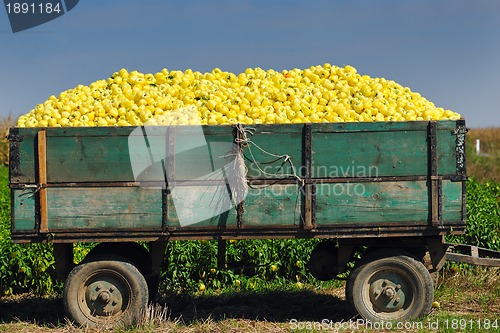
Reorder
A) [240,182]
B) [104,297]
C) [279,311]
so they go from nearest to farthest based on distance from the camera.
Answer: [240,182] → [104,297] → [279,311]

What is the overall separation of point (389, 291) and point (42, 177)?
148 inches

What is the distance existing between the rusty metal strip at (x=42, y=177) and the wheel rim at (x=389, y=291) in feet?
11.1

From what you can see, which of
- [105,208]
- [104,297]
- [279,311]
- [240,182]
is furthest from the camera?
[279,311]

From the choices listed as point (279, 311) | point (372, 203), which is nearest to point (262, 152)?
point (372, 203)

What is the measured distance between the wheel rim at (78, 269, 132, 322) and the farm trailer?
0.61 feet

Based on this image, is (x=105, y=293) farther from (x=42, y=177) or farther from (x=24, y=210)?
(x=42, y=177)

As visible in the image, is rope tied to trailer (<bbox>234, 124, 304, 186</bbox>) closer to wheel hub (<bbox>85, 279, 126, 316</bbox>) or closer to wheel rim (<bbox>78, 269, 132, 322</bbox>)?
wheel rim (<bbox>78, 269, 132, 322</bbox>)

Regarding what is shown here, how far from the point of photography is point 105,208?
21.9 ft

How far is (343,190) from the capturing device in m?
6.61

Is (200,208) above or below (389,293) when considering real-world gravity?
above

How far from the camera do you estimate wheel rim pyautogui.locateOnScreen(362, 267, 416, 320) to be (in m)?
6.82

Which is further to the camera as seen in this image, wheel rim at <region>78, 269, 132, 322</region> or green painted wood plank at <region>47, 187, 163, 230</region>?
wheel rim at <region>78, 269, 132, 322</region>

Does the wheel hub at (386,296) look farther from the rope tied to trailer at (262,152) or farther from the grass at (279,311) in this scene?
the rope tied to trailer at (262,152)

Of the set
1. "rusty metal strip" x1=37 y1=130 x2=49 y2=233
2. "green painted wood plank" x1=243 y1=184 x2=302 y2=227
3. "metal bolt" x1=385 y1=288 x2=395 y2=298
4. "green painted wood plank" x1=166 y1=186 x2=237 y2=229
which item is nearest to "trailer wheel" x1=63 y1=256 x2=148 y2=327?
"rusty metal strip" x1=37 y1=130 x2=49 y2=233
